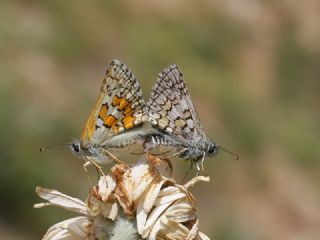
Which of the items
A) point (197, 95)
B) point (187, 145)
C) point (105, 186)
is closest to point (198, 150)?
point (187, 145)

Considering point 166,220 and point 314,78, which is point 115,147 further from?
point 314,78

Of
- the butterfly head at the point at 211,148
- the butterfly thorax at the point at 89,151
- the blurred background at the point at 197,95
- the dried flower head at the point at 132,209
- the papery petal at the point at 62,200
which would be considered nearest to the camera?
the dried flower head at the point at 132,209

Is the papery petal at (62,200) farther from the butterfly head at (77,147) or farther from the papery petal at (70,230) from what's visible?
the butterfly head at (77,147)

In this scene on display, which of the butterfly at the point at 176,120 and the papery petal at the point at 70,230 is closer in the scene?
the papery petal at the point at 70,230

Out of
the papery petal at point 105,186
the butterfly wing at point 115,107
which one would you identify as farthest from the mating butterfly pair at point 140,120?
the papery petal at point 105,186

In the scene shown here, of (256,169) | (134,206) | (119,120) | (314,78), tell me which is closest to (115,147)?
(119,120)

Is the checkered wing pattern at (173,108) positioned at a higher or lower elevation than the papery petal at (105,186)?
higher

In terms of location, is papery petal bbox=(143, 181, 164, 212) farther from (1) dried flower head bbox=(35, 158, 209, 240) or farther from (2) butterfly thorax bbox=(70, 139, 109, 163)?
(2) butterfly thorax bbox=(70, 139, 109, 163)

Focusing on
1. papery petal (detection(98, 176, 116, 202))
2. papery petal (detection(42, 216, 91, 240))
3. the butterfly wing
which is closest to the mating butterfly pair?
the butterfly wing
